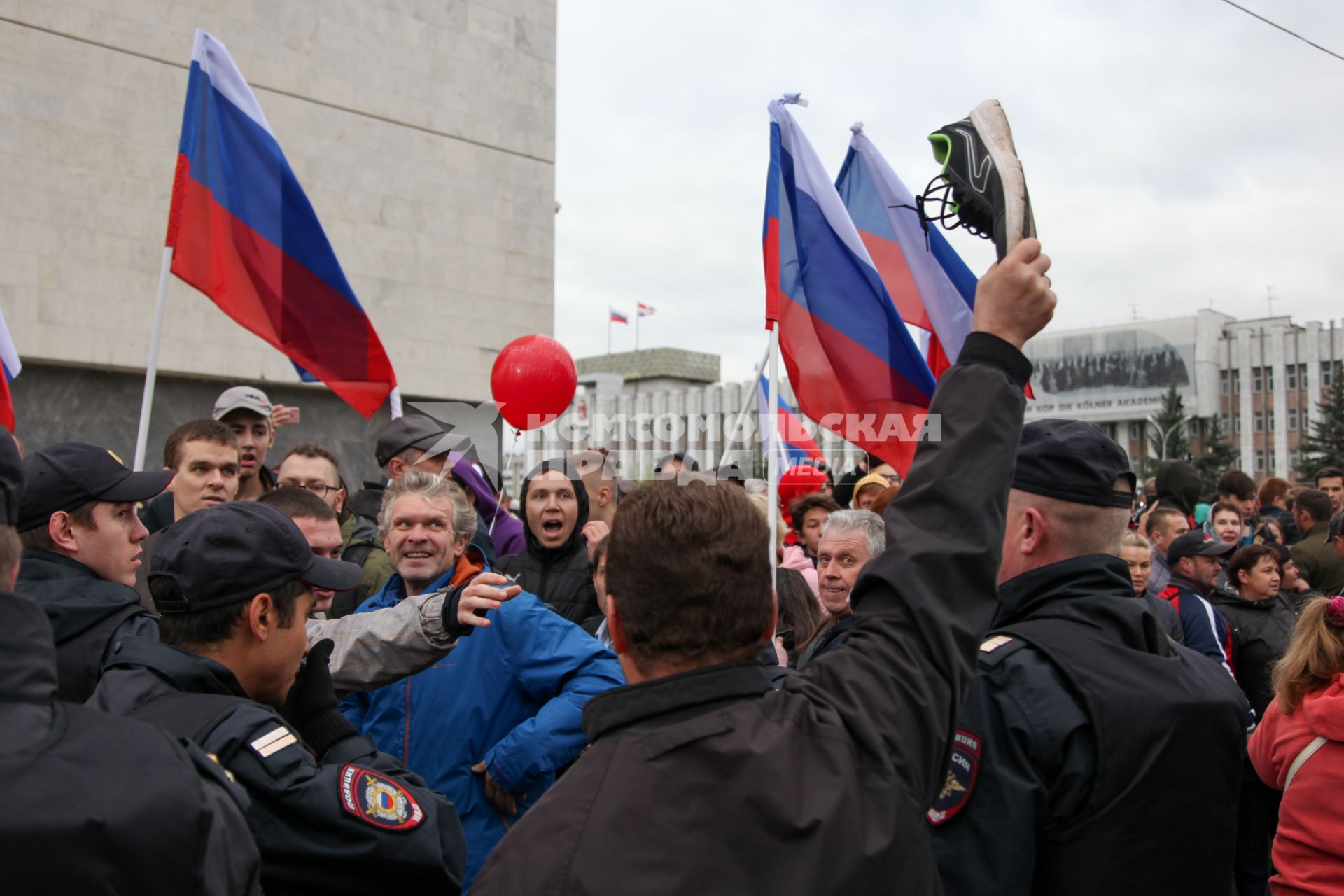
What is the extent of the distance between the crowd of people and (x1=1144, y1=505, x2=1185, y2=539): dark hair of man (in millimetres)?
3800

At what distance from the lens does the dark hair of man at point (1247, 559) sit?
19.5 ft

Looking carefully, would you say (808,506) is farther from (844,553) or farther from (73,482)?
(73,482)

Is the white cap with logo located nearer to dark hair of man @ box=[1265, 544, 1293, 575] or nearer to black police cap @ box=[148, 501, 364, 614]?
black police cap @ box=[148, 501, 364, 614]

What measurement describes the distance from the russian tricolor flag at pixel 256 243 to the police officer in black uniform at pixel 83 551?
3119mm

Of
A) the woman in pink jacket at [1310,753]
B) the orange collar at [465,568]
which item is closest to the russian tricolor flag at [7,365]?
the orange collar at [465,568]

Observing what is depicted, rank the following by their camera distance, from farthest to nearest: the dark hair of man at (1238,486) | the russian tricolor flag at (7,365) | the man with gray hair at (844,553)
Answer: the dark hair of man at (1238,486)
the russian tricolor flag at (7,365)
the man with gray hair at (844,553)

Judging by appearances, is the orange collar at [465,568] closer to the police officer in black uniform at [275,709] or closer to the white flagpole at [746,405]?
the police officer in black uniform at [275,709]

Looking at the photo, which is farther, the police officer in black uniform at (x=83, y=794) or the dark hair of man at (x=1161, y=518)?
the dark hair of man at (x=1161, y=518)

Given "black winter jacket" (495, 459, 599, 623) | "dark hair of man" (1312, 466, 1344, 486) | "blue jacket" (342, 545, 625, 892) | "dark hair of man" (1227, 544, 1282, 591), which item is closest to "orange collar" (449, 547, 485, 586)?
"blue jacket" (342, 545, 625, 892)

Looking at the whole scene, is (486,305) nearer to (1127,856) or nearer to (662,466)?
(662,466)

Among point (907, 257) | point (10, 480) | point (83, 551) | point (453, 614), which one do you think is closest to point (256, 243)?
point (83, 551)

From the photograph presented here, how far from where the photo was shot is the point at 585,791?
4.84 ft

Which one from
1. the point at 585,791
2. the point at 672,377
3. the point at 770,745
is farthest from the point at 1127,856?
the point at 672,377

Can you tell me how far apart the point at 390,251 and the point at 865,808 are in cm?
1440
